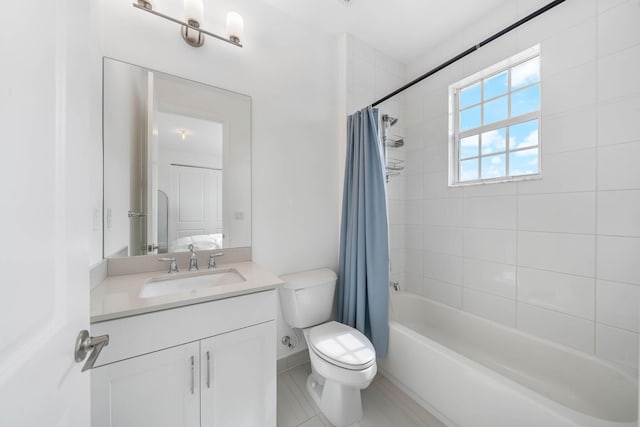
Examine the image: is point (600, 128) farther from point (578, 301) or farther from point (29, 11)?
point (29, 11)

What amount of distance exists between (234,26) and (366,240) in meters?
1.60

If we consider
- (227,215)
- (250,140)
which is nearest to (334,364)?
(227,215)

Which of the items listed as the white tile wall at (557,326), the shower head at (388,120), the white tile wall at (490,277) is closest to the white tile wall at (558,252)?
the white tile wall at (490,277)

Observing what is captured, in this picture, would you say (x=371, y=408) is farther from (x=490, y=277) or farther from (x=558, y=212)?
(x=558, y=212)

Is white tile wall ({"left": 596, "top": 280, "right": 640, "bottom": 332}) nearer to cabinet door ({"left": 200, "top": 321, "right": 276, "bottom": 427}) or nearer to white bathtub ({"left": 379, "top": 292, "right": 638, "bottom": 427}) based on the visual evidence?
white bathtub ({"left": 379, "top": 292, "right": 638, "bottom": 427})

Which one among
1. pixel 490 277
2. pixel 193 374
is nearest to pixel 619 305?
pixel 490 277

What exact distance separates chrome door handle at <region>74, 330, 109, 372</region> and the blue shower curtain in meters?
1.37

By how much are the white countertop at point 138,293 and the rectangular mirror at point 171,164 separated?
0.19 meters

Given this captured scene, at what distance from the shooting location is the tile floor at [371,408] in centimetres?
131

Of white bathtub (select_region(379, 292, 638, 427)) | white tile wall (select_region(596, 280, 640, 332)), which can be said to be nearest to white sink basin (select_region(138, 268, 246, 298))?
white bathtub (select_region(379, 292, 638, 427))

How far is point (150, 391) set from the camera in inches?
34.7

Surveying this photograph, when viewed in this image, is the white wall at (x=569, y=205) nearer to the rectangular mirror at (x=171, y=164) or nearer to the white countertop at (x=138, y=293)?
the white countertop at (x=138, y=293)

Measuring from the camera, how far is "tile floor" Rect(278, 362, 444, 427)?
1314 millimetres

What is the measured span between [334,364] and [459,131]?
6.68 feet
